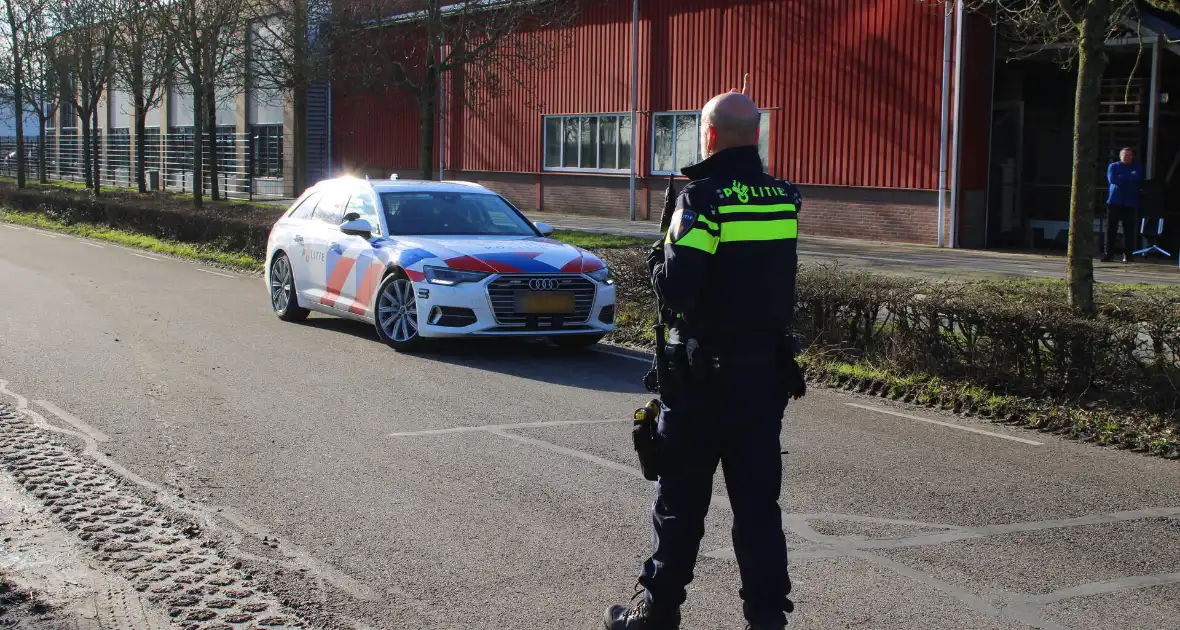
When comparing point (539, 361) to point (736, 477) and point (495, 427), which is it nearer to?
point (495, 427)

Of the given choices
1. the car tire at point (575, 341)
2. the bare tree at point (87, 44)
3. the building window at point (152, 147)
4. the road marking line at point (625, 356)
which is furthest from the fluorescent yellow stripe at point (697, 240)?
the building window at point (152, 147)

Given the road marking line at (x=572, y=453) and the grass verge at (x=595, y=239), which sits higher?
the grass verge at (x=595, y=239)

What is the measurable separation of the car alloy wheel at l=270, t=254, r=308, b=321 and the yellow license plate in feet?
10.6

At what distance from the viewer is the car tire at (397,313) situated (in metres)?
11.0

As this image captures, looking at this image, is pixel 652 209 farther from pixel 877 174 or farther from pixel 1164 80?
pixel 1164 80

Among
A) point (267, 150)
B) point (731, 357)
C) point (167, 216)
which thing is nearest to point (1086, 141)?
point (731, 357)

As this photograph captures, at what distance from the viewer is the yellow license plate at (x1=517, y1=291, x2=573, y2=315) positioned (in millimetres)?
10797

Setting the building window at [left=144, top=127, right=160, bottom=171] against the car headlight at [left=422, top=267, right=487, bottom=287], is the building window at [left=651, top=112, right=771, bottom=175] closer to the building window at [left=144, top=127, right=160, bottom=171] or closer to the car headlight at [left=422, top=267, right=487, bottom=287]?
the car headlight at [left=422, top=267, right=487, bottom=287]

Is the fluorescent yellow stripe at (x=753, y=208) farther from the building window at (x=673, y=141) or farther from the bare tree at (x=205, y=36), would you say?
the building window at (x=673, y=141)

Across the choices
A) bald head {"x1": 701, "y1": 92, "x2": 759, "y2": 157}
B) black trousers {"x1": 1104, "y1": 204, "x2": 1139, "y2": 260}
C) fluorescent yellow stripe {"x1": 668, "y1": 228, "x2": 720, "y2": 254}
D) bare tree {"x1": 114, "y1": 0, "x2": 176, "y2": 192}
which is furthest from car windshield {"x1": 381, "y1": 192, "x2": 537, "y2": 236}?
bare tree {"x1": 114, "y1": 0, "x2": 176, "y2": 192}

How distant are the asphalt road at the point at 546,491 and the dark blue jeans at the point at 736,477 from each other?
45 centimetres

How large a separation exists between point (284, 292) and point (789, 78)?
15996mm

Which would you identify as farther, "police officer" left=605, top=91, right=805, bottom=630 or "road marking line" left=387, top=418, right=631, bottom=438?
"road marking line" left=387, top=418, right=631, bottom=438

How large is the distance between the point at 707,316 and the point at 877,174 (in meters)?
21.5
